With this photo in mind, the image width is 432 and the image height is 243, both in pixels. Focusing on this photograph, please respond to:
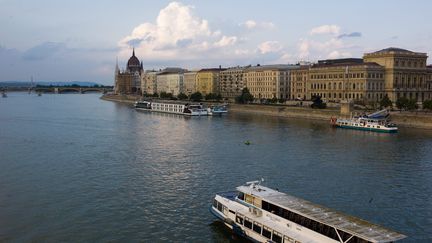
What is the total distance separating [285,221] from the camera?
58.4 feet

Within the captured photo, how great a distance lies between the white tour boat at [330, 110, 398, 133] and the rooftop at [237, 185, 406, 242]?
37.8 m

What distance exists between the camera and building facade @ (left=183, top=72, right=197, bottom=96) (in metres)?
144

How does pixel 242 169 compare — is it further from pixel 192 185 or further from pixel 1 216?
pixel 1 216

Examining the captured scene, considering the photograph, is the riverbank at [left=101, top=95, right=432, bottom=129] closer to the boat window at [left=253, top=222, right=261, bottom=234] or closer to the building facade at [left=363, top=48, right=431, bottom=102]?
the building facade at [left=363, top=48, right=431, bottom=102]

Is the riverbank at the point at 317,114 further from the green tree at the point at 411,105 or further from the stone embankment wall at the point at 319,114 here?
the green tree at the point at 411,105

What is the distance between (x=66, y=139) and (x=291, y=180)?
26149mm

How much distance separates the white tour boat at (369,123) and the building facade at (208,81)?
74158mm

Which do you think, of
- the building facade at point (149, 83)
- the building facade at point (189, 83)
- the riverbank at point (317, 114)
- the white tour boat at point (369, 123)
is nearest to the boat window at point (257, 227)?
the white tour boat at point (369, 123)

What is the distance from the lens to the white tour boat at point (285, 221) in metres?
15.9

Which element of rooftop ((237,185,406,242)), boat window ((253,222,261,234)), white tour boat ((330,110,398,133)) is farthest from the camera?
white tour boat ((330,110,398,133))

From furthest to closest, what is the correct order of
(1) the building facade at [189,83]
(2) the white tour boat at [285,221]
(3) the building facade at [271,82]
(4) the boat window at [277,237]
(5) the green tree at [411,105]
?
(1) the building facade at [189,83]
(3) the building facade at [271,82]
(5) the green tree at [411,105]
(4) the boat window at [277,237]
(2) the white tour boat at [285,221]

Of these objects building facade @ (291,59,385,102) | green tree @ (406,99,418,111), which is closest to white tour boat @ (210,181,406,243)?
green tree @ (406,99,418,111)

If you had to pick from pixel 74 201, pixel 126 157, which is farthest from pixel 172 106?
pixel 74 201

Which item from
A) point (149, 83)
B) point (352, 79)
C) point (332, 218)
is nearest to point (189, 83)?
point (149, 83)
